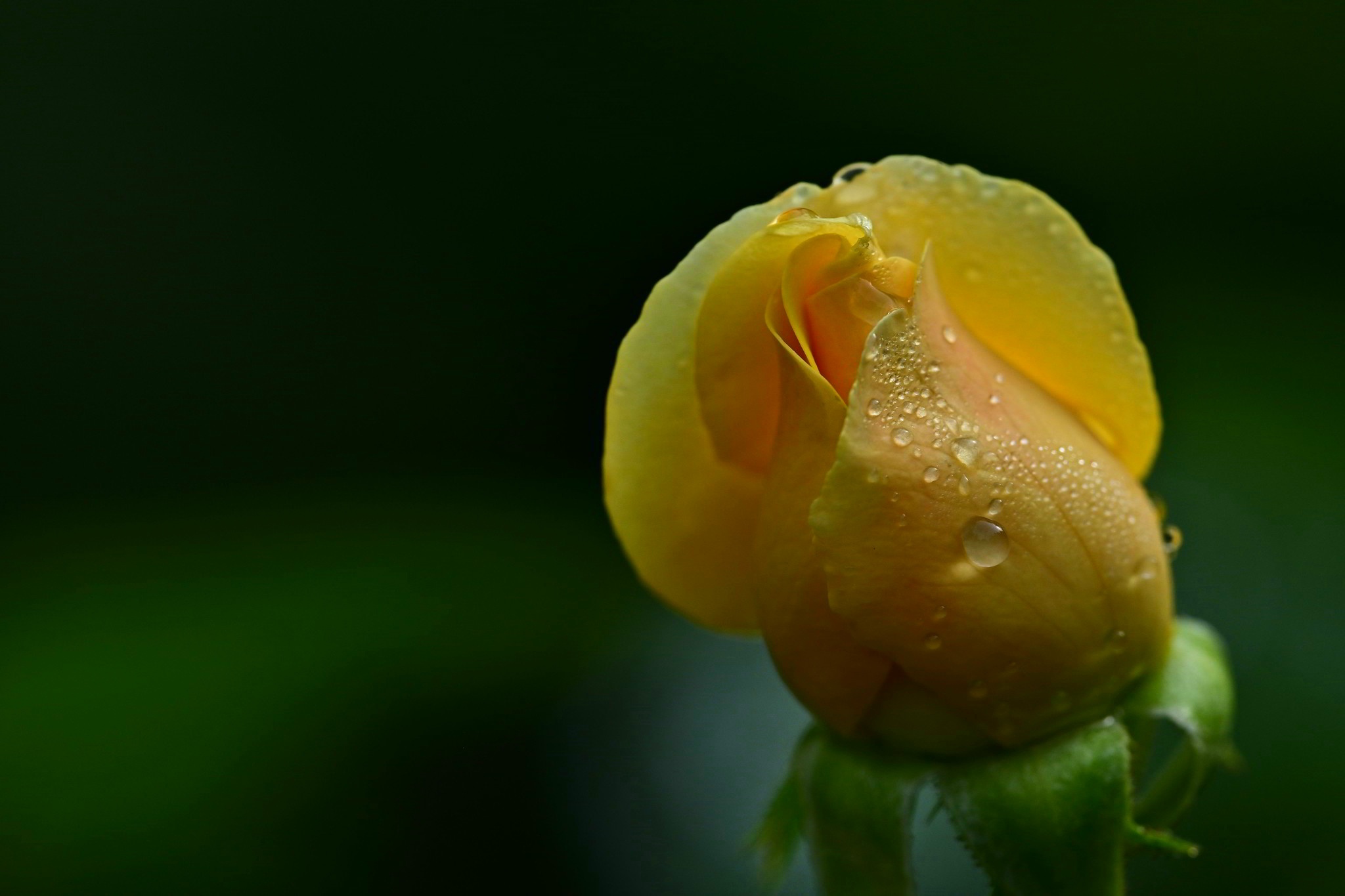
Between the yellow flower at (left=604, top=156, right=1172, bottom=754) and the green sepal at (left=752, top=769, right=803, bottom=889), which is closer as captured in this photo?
the yellow flower at (left=604, top=156, right=1172, bottom=754)

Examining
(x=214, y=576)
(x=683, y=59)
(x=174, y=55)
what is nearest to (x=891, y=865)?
(x=214, y=576)

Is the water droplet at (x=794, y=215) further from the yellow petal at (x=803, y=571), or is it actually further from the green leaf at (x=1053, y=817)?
the green leaf at (x=1053, y=817)

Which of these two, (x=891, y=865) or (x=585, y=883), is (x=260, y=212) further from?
(x=891, y=865)

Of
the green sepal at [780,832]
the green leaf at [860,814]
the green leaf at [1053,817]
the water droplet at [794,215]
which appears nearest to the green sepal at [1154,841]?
the green leaf at [1053,817]

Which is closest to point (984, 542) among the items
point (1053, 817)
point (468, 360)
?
point (1053, 817)

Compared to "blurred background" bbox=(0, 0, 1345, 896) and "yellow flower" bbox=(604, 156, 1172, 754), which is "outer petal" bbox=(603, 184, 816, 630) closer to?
"yellow flower" bbox=(604, 156, 1172, 754)

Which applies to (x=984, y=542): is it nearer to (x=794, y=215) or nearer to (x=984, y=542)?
(x=984, y=542)

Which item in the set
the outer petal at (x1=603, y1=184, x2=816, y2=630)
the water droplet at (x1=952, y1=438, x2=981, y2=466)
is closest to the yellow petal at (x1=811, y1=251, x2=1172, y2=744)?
the water droplet at (x1=952, y1=438, x2=981, y2=466)
